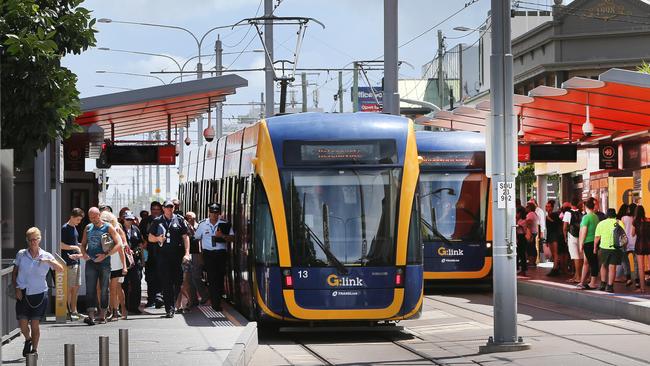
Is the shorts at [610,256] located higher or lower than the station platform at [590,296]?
higher

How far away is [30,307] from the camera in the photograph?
46.5 ft

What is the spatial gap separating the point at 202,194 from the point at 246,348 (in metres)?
15.3

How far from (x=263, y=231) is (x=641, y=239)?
7.67 meters

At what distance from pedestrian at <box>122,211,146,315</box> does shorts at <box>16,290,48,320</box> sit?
660 cm

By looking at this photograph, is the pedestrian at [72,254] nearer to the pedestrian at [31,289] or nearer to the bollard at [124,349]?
the pedestrian at [31,289]

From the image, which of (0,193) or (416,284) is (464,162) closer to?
(416,284)

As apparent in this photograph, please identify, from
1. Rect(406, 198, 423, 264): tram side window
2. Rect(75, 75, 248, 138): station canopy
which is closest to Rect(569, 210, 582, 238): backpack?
Rect(75, 75, 248, 138): station canopy

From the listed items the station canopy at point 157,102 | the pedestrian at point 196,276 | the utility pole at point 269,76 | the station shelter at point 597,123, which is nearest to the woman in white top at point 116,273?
the pedestrian at point 196,276

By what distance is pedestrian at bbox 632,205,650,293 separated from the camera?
22.7 meters

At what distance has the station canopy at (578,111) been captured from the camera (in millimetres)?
21297

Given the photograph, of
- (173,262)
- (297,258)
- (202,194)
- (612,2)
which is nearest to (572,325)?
(297,258)

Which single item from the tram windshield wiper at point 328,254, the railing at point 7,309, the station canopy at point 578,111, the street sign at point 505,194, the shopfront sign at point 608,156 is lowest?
the railing at point 7,309

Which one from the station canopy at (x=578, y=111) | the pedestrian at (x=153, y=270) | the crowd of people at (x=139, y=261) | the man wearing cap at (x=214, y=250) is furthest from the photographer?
the man wearing cap at (x=214, y=250)

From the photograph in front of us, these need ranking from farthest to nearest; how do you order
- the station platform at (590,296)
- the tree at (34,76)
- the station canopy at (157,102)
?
the station canopy at (157,102) → the station platform at (590,296) → the tree at (34,76)
